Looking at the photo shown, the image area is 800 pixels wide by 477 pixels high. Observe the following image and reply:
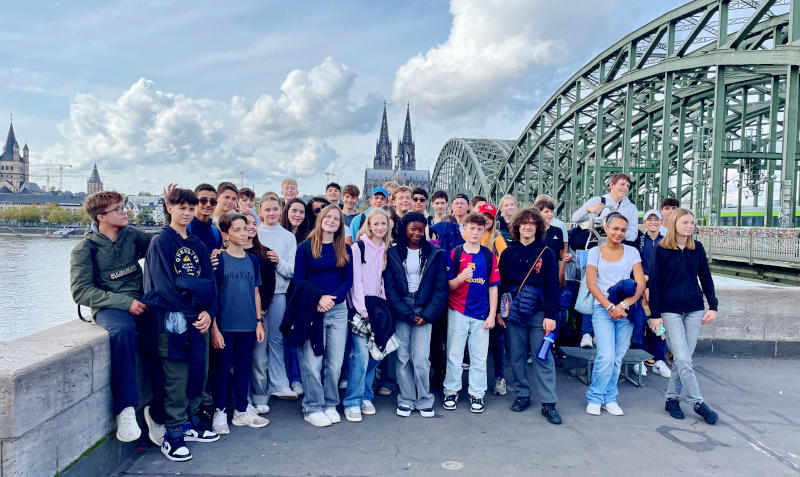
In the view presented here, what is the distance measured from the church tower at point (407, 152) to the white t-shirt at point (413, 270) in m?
131

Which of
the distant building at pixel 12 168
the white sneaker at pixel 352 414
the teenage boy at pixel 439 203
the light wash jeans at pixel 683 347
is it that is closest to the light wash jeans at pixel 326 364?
the white sneaker at pixel 352 414

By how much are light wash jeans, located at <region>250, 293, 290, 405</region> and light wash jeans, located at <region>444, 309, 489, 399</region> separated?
147cm

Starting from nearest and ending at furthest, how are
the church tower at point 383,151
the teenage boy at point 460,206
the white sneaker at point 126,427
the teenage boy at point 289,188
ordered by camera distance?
1. the white sneaker at point 126,427
2. the teenage boy at point 460,206
3. the teenage boy at point 289,188
4. the church tower at point 383,151

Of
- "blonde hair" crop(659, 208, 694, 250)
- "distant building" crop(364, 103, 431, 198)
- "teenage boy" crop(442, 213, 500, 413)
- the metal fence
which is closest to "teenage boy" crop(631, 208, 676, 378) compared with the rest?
"blonde hair" crop(659, 208, 694, 250)

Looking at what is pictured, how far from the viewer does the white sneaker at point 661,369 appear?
5.60m

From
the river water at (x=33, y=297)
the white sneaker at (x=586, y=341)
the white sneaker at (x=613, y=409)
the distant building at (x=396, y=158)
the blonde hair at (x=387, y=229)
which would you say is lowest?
the river water at (x=33, y=297)

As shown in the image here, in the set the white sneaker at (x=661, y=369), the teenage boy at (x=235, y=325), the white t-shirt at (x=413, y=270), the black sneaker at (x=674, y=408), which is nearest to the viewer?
the teenage boy at (x=235, y=325)

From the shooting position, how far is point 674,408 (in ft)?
14.5

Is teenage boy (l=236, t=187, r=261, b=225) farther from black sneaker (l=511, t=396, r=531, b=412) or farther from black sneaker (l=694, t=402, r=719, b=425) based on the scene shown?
black sneaker (l=694, t=402, r=719, b=425)

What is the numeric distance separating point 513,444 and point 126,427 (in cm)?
260

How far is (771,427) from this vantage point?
163 inches

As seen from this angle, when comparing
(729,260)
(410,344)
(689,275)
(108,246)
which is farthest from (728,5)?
(108,246)

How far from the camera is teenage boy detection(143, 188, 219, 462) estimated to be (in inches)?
135

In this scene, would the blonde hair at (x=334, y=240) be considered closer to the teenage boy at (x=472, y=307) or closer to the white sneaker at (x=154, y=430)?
the teenage boy at (x=472, y=307)
